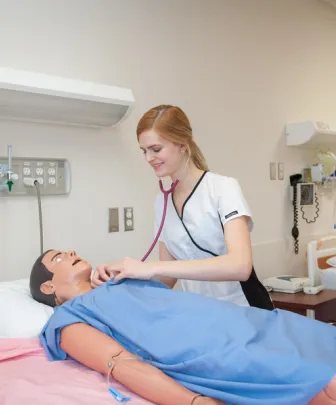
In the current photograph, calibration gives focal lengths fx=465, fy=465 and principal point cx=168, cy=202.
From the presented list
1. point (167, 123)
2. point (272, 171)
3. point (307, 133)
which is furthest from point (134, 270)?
point (307, 133)

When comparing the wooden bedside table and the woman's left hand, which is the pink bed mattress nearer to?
the woman's left hand

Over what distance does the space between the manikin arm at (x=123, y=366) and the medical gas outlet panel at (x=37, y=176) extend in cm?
80

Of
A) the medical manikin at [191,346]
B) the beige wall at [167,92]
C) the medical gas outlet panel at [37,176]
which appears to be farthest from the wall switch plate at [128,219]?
the medical manikin at [191,346]

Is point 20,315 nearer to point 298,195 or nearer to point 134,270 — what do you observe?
point 134,270

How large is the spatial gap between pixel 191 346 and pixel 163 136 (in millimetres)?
764

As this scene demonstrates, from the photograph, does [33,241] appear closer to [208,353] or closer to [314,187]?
[208,353]

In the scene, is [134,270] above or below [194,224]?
below

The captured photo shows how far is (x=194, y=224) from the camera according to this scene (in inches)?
70.7

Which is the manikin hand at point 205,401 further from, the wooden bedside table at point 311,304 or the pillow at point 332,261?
the pillow at point 332,261

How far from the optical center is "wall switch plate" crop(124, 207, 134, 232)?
2.38m

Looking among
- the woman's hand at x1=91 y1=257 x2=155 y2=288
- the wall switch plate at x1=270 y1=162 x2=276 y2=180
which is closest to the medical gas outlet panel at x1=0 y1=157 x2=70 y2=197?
the woman's hand at x1=91 y1=257 x2=155 y2=288

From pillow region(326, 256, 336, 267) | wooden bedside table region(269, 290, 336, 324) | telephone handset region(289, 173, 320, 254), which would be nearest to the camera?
wooden bedside table region(269, 290, 336, 324)

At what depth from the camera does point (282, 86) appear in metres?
3.31

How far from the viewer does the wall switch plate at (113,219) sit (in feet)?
7.55
